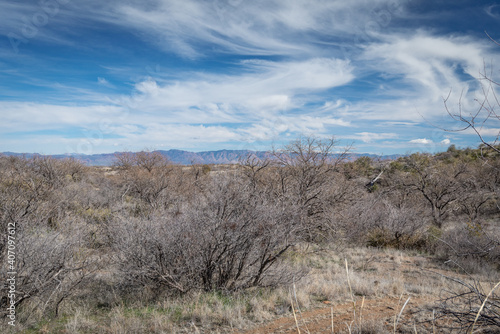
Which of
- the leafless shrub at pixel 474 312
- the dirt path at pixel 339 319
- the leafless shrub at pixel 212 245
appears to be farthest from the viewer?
the leafless shrub at pixel 212 245

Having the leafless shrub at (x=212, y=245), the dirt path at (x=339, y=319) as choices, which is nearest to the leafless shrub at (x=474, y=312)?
the dirt path at (x=339, y=319)

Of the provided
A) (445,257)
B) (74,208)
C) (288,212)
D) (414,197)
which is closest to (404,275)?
(445,257)

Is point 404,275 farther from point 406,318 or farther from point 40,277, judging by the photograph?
point 40,277

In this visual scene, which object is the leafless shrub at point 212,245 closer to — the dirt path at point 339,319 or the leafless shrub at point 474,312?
the dirt path at point 339,319

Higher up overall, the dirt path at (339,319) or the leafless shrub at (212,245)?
the leafless shrub at (212,245)

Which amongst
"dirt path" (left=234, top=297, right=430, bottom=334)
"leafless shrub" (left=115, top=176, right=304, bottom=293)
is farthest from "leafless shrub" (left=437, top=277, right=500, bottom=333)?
"leafless shrub" (left=115, top=176, right=304, bottom=293)

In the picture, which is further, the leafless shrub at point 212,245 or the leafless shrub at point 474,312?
the leafless shrub at point 212,245

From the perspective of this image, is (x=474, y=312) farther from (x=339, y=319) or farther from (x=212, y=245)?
(x=212, y=245)

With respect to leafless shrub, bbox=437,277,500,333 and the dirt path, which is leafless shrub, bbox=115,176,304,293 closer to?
the dirt path

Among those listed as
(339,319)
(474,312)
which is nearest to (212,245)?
(339,319)

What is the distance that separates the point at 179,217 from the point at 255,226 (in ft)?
6.02

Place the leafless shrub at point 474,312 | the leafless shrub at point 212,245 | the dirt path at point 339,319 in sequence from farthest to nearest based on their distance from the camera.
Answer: the leafless shrub at point 212,245
the dirt path at point 339,319
the leafless shrub at point 474,312

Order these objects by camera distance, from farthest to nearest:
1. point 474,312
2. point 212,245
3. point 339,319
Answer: point 212,245, point 339,319, point 474,312

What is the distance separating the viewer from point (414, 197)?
18.7m
